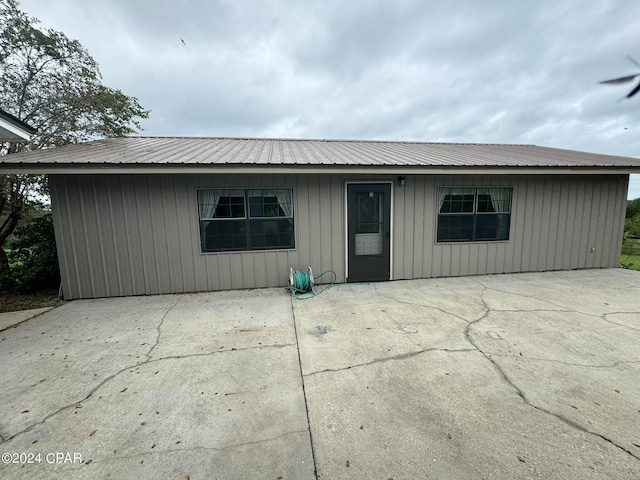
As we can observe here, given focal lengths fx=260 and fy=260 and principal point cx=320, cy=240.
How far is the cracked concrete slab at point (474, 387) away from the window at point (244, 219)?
1724mm

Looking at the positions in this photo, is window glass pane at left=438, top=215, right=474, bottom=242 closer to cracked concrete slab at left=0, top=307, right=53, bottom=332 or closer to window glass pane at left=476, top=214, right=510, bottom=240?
window glass pane at left=476, top=214, right=510, bottom=240

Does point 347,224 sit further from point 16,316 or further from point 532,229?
point 16,316

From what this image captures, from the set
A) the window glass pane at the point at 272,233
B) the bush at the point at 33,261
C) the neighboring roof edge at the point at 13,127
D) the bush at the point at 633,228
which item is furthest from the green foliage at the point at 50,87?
the bush at the point at 633,228

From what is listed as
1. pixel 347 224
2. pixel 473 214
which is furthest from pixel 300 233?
pixel 473 214

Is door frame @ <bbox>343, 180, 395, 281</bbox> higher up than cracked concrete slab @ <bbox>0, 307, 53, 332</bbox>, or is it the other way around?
door frame @ <bbox>343, 180, 395, 281</bbox>

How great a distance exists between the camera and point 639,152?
167cm

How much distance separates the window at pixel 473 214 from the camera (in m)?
5.65

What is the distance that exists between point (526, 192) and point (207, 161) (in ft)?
22.1

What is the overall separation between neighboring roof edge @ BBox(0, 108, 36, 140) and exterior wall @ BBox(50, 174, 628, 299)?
0.76 metres

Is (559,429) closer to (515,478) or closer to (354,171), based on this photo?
(515,478)

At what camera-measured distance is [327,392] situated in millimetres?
2191

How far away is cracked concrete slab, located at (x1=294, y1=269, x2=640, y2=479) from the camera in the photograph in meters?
1.55

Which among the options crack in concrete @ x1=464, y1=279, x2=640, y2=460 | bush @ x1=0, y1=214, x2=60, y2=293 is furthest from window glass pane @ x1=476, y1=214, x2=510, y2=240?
bush @ x1=0, y1=214, x2=60, y2=293

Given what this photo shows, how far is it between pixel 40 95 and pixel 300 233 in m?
7.80
